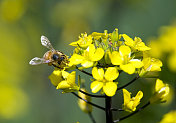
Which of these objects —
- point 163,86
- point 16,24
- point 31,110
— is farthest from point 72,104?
point 163,86

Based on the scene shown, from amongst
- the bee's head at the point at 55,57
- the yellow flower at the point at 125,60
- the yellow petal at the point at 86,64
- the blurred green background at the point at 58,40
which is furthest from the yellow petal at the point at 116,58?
the blurred green background at the point at 58,40

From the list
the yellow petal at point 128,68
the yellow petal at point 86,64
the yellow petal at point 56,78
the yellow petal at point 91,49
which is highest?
the yellow petal at point 91,49

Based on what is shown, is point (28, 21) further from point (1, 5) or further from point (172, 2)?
point (172, 2)

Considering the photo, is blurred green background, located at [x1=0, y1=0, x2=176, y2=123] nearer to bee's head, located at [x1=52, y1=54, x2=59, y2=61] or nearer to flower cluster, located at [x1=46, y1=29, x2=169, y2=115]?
flower cluster, located at [x1=46, y1=29, x2=169, y2=115]

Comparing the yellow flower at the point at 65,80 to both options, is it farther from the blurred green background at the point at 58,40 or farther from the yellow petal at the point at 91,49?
the blurred green background at the point at 58,40

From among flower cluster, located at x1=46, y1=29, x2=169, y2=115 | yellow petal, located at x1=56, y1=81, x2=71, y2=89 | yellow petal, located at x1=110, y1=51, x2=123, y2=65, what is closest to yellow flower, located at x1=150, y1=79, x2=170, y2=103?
flower cluster, located at x1=46, y1=29, x2=169, y2=115

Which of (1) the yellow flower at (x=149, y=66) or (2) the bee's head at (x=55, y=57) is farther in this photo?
(2) the bee's head at (x=55, y=57)

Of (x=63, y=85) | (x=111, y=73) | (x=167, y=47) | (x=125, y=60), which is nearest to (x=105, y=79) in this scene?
(x=111, y=73)

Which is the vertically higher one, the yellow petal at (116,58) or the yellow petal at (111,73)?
the yellow petal at (116,58)
